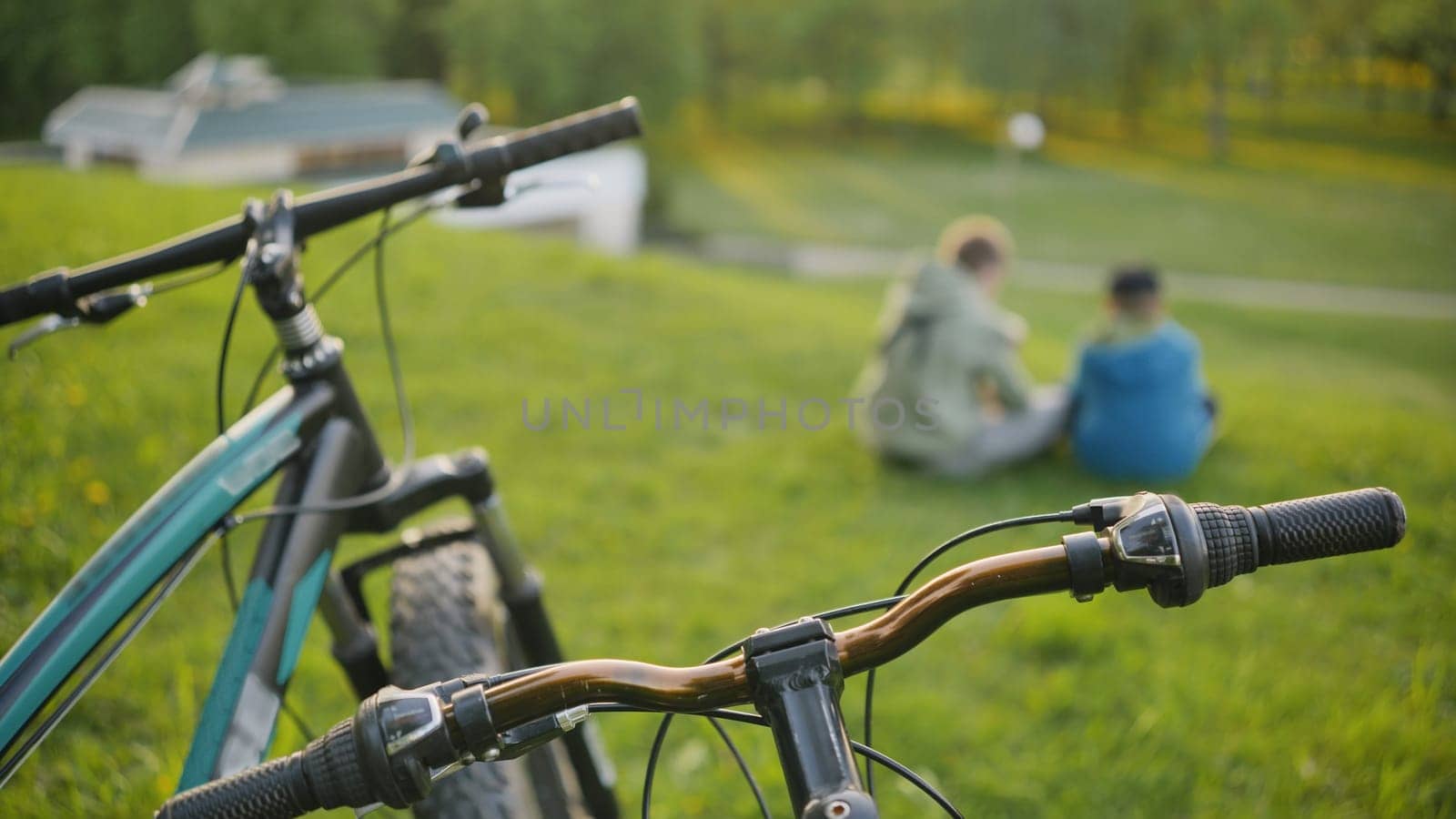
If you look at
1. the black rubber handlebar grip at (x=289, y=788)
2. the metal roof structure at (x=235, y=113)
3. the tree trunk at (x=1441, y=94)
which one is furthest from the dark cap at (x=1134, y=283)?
the tree trunk at (x=1441, y=94)

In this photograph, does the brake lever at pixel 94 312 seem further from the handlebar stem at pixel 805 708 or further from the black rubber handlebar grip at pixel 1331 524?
the black rubber handlebar grip at pixel 1331 524

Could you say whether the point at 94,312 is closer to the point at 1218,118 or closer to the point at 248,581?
the point at 248,581

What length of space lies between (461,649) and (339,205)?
0.79 metres

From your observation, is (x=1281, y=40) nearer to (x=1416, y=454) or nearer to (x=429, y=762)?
(x=1416, y=454)

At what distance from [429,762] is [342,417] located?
864mm

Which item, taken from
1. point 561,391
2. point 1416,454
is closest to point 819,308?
point 561,391

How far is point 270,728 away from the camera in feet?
4.73

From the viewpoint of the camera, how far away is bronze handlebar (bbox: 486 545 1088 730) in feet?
3.00

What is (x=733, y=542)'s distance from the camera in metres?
4.44

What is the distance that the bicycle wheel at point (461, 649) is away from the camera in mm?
1606

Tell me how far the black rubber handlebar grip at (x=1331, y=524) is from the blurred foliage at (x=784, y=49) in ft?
29.9

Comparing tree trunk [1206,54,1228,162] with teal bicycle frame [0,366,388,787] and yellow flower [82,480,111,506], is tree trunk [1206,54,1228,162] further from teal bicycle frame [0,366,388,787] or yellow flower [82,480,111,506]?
teal bicycle frame [0,366,388,787]

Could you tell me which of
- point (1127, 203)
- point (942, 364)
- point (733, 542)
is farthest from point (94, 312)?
point (1127, 203)

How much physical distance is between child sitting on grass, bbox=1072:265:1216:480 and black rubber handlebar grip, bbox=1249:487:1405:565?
422 centimetres
